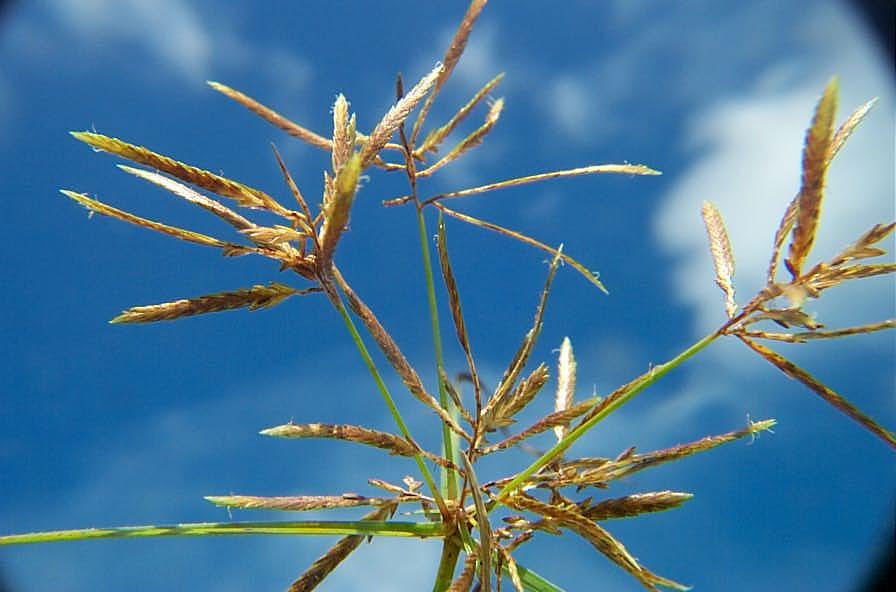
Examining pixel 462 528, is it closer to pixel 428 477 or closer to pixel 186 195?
pixel 428 477

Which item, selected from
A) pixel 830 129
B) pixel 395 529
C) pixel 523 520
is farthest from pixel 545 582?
pixel 830 129

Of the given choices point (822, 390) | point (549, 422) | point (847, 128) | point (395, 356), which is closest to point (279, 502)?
point (395, 356)

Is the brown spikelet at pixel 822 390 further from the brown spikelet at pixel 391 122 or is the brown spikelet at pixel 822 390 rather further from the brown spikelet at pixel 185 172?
the brown spikelet at pixel 185 172

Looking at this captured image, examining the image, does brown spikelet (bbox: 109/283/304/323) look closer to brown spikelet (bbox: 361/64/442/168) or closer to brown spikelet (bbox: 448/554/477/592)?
brown spikelet (bbox: 361/64/442/168)

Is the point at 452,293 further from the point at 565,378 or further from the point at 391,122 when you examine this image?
the point at 565,378

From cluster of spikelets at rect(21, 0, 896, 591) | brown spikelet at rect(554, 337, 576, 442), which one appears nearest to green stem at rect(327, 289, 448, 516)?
cluster of spikelets at rect(21, 0, 896, 591)
